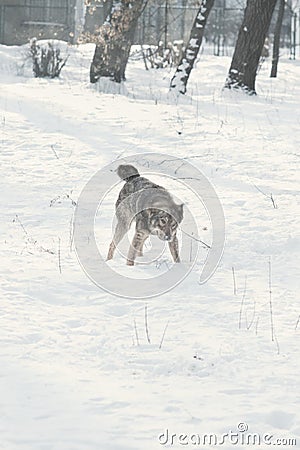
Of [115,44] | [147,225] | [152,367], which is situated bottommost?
[152,367]

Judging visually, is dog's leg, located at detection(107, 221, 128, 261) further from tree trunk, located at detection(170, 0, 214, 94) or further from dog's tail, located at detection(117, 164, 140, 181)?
tree trunk, located at detection(170, 0, 214, 94)

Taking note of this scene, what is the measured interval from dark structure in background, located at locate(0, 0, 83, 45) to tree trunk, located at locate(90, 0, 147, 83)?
16328 millimetres

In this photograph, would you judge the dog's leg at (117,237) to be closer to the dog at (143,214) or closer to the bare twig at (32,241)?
the dog at (143,214)

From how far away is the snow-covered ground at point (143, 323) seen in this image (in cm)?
407

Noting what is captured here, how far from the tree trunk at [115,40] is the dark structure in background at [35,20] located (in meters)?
16.3

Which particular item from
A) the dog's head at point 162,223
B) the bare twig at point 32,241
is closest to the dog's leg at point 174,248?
the dog's head at point 162,223

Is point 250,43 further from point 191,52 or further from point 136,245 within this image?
point 136,245

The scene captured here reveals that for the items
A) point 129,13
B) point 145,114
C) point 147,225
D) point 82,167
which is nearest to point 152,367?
point 147,225

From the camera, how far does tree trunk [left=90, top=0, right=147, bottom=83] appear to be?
56.7 feet

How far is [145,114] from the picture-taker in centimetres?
1388

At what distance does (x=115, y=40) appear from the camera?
1791 cm

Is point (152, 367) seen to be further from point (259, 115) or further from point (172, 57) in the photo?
point (172, 57)

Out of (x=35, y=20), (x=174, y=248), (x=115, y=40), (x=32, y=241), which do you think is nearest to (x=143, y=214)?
(x=174, y=248)

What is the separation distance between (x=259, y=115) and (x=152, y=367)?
10143 mm
